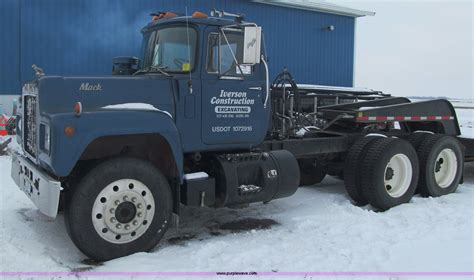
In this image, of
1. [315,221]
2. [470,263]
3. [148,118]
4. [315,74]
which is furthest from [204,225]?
[315,74]

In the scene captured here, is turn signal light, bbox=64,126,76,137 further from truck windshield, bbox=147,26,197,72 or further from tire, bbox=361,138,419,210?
tire, bbox=361,138,419,210

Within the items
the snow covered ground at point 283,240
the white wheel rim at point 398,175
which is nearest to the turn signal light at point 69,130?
the snow covered ground at point 283,240

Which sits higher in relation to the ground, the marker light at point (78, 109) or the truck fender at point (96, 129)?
the marker light at point (78, 109)

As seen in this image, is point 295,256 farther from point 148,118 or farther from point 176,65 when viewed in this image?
point 176,65

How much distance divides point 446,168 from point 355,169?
198cm

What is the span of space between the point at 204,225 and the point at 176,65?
2.03 metres

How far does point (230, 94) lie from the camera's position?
5566mm

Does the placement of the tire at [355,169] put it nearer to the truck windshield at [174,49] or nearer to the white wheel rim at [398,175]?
the white wheel rim at [398,175]

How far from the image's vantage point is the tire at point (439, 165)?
756 centimetres

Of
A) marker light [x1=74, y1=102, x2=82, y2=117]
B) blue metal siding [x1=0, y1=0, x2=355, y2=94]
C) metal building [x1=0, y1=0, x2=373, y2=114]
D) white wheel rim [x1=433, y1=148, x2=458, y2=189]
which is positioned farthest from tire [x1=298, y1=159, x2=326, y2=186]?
blue metal siding [x1=0, y1=0, x2=355, y2=94]

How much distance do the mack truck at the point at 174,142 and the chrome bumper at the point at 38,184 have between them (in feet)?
0.04

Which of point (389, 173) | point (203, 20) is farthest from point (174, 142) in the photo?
point (389, 173)

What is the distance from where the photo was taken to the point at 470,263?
15.3 feet

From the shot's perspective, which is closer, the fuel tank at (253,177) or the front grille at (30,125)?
the front grille at (30,125)
